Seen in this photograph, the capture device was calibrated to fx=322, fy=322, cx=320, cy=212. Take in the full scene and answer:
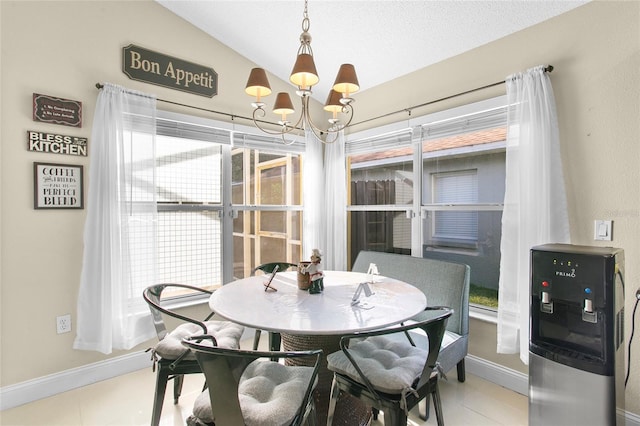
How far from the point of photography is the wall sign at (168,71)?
2516 mm

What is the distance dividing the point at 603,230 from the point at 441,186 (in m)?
1.18

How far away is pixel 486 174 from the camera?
8.44 feet

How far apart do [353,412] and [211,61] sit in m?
3.04

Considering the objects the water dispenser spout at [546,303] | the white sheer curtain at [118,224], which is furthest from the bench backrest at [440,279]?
the white sheer curtain at [118,224]

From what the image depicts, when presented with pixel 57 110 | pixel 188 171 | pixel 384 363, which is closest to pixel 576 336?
pixel 384 363

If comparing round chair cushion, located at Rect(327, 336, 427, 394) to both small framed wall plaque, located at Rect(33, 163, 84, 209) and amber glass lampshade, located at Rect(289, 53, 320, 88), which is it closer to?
amber glass lampshade, located at Rect(289, 53, 320, 88)

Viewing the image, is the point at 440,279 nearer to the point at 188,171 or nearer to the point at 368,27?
the point at 368,27

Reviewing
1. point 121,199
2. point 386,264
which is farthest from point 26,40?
point 386,264

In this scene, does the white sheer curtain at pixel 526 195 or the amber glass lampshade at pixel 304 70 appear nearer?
the amber glass lampshade at pixel 304 70

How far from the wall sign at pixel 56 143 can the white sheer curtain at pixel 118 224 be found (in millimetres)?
93

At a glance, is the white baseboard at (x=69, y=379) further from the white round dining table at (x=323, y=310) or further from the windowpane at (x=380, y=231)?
the windowpane at (x=380, y=231)

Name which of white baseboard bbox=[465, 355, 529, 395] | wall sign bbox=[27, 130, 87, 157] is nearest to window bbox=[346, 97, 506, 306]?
white baseboard bbox=[465, 355, 529, 395]

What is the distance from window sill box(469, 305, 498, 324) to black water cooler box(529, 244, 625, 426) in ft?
2.19

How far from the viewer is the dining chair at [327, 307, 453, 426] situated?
1356 millimetres
